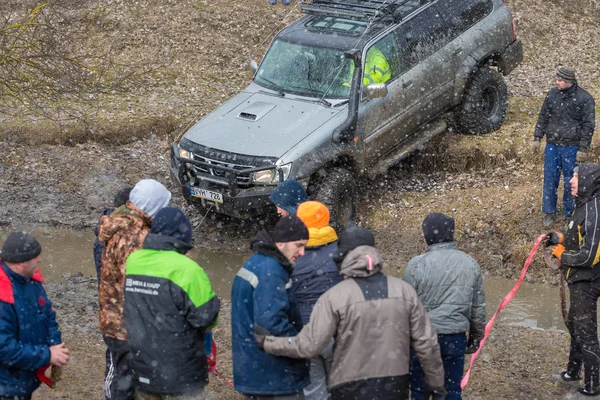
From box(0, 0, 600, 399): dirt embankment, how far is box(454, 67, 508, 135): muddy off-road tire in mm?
248

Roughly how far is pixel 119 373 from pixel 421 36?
7010 millimetres

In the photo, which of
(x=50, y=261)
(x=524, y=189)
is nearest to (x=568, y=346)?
(x=524, y=189)

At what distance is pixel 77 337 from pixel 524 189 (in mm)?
5773

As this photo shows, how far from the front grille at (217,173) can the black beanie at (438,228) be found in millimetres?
4162

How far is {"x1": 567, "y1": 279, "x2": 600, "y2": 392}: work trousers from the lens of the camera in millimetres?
6477

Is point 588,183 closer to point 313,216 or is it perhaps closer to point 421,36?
point 313,216

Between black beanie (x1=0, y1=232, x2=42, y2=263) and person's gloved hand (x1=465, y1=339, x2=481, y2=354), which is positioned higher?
black beanie (x1=0, y1=232, x2=42, y2=263)

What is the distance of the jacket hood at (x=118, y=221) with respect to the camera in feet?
17.4

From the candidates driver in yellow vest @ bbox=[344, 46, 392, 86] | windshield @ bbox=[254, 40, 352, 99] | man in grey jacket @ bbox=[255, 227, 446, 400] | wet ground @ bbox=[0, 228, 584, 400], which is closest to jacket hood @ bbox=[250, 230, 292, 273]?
man in grey jacket @ bbox=[255, 227, 446, 400]

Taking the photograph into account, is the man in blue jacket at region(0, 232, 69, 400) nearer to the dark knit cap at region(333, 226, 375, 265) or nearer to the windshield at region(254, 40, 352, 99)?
the dark knit cap at region(333, 226, 375, 265)

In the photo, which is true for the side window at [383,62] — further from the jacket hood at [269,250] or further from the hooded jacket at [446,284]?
the jacket hood at [269,250]

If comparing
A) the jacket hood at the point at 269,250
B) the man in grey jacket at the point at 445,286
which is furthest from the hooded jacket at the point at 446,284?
the jacket hood at the point at 269,250

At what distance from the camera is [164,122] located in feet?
42.8

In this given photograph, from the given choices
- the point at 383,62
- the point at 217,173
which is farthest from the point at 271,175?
the point at 383,62
